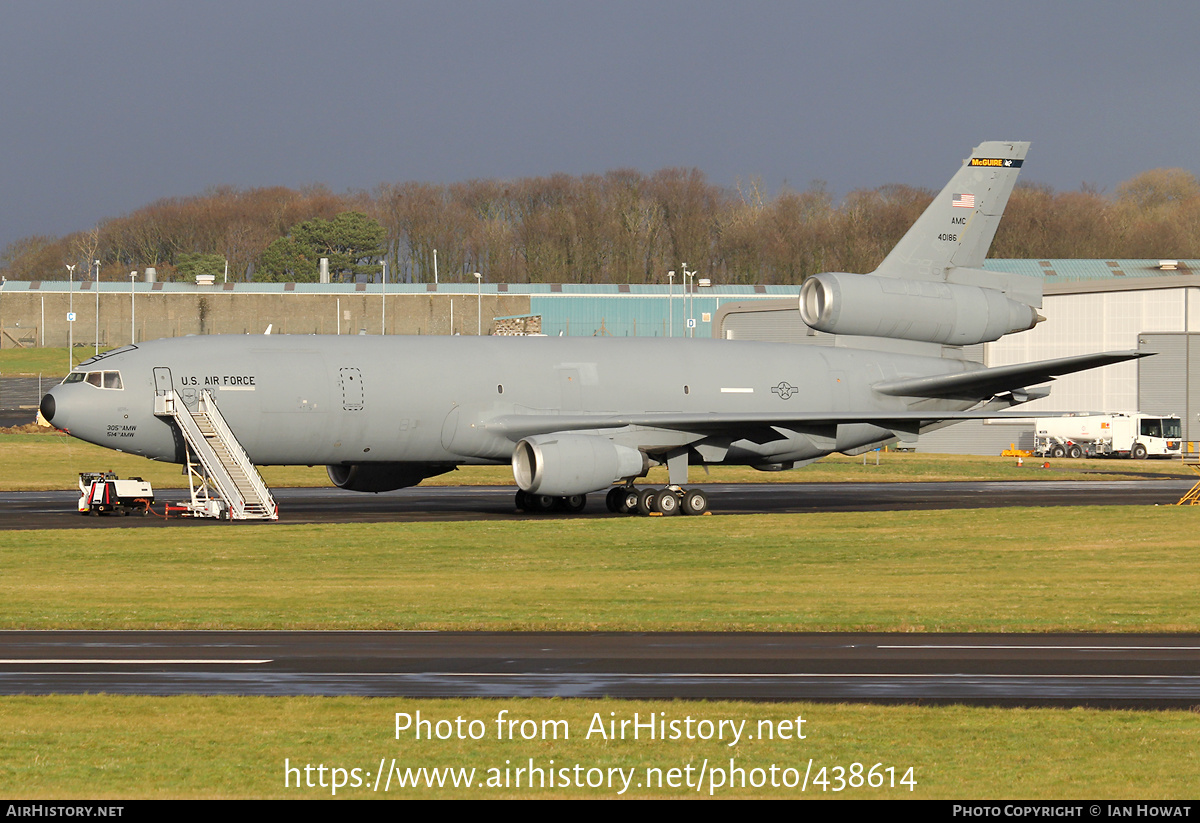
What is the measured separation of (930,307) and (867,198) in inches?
5655

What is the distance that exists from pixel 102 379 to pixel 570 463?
12635 mm

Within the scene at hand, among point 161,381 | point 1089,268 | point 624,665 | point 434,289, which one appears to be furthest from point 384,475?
point 434,289

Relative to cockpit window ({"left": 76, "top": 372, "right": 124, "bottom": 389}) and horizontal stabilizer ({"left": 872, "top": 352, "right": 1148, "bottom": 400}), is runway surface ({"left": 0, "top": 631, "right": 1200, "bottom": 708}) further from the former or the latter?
horizontal stabilizer ({"left": 872, "top": 352, "right": 1148, "bottom": 400})

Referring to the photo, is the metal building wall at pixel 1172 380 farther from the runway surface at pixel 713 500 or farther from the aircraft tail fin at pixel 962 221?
the aircraft tail fin at pixel 962 221

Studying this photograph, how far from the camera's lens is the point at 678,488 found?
1620 inches

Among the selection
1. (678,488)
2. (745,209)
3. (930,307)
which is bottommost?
(678,488)

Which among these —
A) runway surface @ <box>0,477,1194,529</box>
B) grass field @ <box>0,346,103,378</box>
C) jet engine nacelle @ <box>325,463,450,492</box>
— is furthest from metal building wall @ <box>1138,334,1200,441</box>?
grass field @ <box>0,346,103,378</box>

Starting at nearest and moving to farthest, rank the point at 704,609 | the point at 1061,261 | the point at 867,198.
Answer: the point at 704,609, the point at 1061,261, the point at 867,198

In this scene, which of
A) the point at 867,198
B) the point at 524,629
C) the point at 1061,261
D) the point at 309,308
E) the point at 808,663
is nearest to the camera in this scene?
the point at 808,663

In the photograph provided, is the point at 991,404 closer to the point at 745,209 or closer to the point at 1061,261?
the point at 1061,261

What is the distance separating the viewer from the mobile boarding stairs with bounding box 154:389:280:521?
123ft

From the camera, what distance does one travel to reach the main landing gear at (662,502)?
40625 millimetres

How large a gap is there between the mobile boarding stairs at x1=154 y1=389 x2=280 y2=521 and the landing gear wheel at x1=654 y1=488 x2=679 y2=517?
10668mm
